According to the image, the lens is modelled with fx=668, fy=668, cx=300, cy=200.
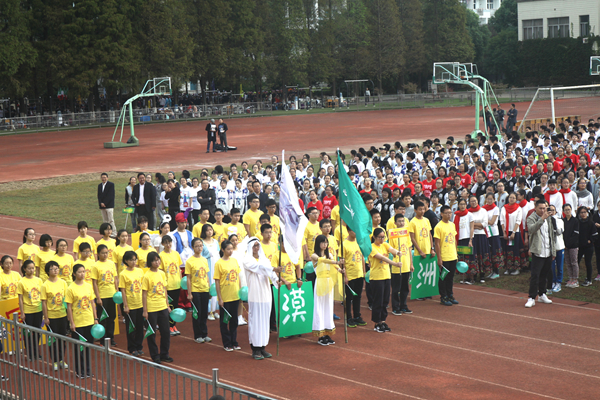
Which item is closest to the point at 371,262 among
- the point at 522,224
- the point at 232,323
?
the point at 232,323

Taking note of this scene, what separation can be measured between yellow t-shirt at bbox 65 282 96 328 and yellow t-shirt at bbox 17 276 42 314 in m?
0.60

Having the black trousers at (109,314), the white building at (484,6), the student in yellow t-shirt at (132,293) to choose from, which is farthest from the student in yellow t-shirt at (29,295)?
the white building at (484,6)

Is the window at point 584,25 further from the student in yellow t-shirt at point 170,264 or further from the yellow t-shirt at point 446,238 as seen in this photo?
the student in yellow t-shirt at point 170,264

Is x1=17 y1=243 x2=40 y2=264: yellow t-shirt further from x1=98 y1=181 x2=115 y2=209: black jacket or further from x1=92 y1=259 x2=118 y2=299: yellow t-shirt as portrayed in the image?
x1=98 y1=181 x2=115 y2=209: black jacket

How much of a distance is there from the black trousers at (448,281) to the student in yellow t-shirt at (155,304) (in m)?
4.90

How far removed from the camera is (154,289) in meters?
8.87

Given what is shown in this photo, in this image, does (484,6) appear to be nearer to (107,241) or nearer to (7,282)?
(107,241)

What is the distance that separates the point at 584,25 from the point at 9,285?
235 ft

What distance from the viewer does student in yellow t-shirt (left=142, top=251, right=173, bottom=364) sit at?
8.85 meters

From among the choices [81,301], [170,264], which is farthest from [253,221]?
[81,301]

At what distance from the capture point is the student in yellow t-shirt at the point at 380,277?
10070 mm

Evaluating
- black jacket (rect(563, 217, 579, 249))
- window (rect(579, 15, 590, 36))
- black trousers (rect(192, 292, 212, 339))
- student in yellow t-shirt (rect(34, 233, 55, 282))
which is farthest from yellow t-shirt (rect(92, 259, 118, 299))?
window (rect(579, 15, 590, 36))

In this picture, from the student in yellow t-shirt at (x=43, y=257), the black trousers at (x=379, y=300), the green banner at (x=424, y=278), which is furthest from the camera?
the green banner at (x=424, y=278)

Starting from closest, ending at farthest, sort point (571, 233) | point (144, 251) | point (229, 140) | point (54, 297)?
point (54, 297) < point (144, 251) < point (571, 233) < point (229, 140)
